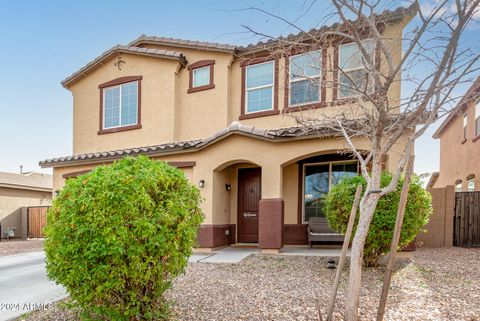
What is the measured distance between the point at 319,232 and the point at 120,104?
31.8 ft

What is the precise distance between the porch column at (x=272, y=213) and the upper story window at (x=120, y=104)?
639 centimetres

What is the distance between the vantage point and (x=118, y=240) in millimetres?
3338

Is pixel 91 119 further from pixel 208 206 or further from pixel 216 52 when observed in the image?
pixel 208 206

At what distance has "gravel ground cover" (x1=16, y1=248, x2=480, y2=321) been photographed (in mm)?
4258

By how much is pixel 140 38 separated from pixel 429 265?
529 inches

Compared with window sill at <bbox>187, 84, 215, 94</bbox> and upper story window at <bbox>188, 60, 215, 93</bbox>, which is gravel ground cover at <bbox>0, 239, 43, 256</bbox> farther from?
upper story window at <bbox>188, 60, 215, 93</bbox>

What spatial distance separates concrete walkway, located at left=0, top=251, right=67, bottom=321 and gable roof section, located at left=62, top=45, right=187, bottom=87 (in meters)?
8.33

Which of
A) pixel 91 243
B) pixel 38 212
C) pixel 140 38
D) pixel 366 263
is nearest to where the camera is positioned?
pixel 91 243

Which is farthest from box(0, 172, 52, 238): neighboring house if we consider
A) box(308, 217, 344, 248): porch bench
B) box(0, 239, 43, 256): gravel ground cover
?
box(308, 217, 344, 248): porch bench

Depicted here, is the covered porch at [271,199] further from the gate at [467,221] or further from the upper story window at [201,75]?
the gate at [467,221]

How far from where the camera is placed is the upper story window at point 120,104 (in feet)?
41.7

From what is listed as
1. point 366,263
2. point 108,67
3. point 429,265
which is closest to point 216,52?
point 108,67

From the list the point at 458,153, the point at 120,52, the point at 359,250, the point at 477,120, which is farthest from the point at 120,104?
the point at 458,153

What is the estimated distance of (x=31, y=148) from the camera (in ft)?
66.3
